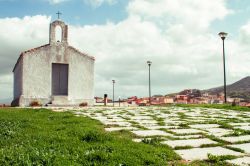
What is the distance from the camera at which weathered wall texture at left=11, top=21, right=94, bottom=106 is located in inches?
1033

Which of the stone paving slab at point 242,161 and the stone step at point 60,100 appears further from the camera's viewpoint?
the stone step at point 60,100

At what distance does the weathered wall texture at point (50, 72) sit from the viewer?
26234mm

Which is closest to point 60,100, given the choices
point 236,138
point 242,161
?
point 236,138

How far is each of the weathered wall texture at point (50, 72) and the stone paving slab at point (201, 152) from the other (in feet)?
72.4

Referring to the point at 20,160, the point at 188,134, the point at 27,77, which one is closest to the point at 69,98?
the point at 27,77

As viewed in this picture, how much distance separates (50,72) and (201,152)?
2315cm

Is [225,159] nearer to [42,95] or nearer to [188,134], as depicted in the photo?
[188,134]

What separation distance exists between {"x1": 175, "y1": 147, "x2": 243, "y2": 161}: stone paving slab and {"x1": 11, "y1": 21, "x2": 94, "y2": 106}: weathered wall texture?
72.4 ft

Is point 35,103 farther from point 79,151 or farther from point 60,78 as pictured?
point 79,151

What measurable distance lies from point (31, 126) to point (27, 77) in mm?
19279

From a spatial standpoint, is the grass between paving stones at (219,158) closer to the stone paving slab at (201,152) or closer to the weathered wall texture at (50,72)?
the stone paving slab at (201,152)

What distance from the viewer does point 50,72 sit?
26875 millimetres

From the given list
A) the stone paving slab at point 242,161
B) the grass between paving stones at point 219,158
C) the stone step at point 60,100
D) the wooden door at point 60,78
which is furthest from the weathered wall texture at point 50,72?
the stone paving slab at point 242,161

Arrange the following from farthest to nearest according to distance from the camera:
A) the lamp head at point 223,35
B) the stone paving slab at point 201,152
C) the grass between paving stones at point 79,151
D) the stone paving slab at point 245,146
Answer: the lamp head at point 223,35 < the stone paving slab at point 245,146 < the stone paving slab at point 201,152 < the grass between paving stones at point 79,151
